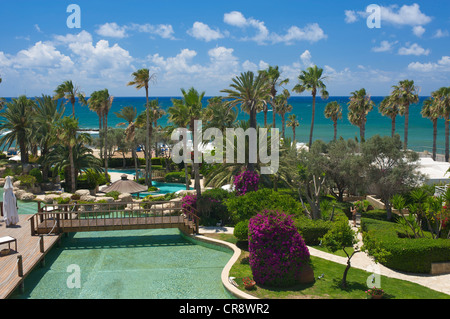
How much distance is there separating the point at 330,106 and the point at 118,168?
109 feet

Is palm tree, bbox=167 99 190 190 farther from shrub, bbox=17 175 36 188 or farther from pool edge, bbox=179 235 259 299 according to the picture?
shrub, bbox=17 175 36 188

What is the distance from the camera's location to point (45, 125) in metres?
36.1

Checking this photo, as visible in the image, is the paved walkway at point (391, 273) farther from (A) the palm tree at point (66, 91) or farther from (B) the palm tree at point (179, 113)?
(A) the palm tree at point (66, 91)

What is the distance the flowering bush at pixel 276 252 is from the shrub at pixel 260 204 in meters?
4.27

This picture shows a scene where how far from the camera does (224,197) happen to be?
2392 centimetres

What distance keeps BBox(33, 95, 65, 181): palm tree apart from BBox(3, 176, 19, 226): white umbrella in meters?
11.9

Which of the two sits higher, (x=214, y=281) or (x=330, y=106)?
(x=330, y=106)

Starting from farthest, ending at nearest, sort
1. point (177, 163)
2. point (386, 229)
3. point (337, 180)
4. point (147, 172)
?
1. point (177, 163)
2. point (147, 172)
3. point (337, 180)
4. point (386, 229)

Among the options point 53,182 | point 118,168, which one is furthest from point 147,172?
point 118,168

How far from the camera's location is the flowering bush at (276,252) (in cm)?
1406

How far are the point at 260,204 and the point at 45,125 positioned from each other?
26.0 metres

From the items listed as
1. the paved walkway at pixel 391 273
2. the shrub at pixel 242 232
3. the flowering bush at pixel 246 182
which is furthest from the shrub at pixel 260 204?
the flowering bush at pixel 246 182

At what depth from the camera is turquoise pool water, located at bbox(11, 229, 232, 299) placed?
14.3 m

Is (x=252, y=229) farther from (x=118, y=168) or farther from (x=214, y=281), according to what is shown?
(x=118, y=168)
